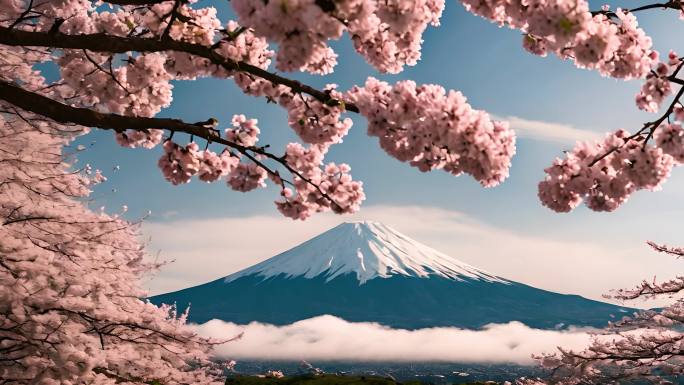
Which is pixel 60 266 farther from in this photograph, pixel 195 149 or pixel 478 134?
pixel 478 134

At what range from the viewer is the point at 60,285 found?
9.20 metres

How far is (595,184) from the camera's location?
6.13m

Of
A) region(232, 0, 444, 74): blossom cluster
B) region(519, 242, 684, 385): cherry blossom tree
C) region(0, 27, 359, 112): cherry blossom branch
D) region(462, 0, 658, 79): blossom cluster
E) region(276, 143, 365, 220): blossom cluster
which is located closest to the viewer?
region(232, 0, 444, 74): blossom cluster

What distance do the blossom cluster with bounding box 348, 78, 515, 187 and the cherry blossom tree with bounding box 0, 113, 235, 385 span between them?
4.96 metres

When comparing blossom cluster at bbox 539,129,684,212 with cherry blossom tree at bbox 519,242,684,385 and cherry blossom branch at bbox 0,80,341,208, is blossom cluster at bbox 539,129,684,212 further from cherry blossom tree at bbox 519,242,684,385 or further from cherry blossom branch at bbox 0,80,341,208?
cherry blossom tree at bbox 519,242,684,385

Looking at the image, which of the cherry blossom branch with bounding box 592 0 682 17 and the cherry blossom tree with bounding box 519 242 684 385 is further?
the cherry blossom tree with bounding box 519 242 684 385

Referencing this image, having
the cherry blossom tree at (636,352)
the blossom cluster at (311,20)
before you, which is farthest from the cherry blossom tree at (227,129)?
the cherry blossom tree at (636,352)

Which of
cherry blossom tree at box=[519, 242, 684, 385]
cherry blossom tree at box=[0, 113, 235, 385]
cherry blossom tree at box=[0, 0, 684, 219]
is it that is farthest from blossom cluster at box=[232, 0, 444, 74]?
cherry blossom tree at box=[519, 242, 684, 385]

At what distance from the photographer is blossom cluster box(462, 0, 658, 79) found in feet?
14.2

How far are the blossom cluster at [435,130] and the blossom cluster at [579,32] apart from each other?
793mm

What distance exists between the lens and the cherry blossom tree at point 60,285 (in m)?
8.39

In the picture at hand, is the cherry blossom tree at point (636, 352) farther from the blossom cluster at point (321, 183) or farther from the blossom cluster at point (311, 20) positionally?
the blossom cluster at point (311, 20)

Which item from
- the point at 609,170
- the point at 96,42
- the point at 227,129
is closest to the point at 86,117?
the point at 96,42

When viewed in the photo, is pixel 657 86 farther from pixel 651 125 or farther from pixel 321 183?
pixel 321 183
